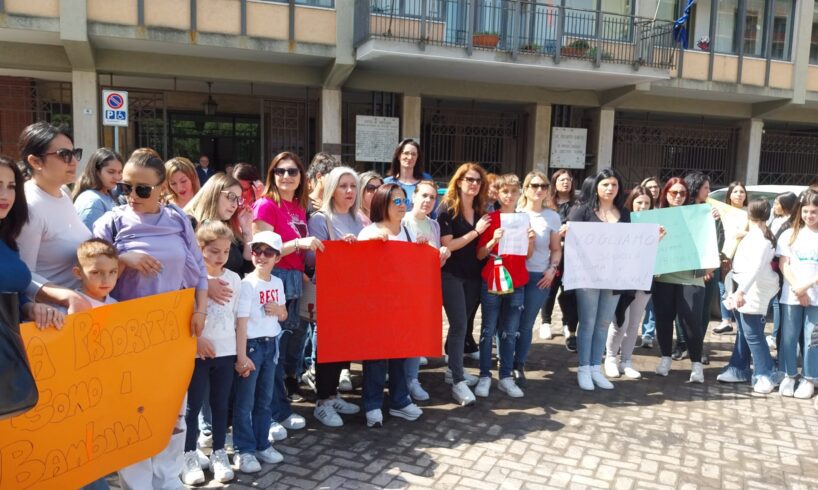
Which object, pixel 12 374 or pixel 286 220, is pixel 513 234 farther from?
pixel 12 374

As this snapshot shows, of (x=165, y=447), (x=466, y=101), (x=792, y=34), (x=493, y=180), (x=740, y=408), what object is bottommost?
(x=740, y=408)

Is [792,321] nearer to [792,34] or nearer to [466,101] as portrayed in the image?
[466,101]

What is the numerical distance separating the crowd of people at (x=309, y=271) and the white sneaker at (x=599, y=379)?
36 millimetres

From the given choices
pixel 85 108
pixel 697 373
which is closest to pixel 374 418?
pixel 697 373

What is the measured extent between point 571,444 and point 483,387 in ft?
3.33

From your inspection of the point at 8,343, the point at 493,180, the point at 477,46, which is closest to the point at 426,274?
the point at 493,180

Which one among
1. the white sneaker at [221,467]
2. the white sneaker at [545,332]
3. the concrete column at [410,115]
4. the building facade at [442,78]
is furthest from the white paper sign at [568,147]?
the white sneaker at [221,467]

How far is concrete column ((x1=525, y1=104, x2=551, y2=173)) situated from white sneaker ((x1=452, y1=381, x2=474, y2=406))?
13.1m

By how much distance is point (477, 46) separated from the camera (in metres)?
13.9

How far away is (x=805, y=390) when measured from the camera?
5445 millimetres

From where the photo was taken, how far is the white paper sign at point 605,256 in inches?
211

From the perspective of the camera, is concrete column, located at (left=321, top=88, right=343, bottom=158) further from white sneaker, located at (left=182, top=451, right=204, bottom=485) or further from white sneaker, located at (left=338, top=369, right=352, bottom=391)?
white sneaker, located at (left=182, top=451, right=204, bottom=485)

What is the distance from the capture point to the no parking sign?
993 cm

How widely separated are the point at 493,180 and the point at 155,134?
12.9m
